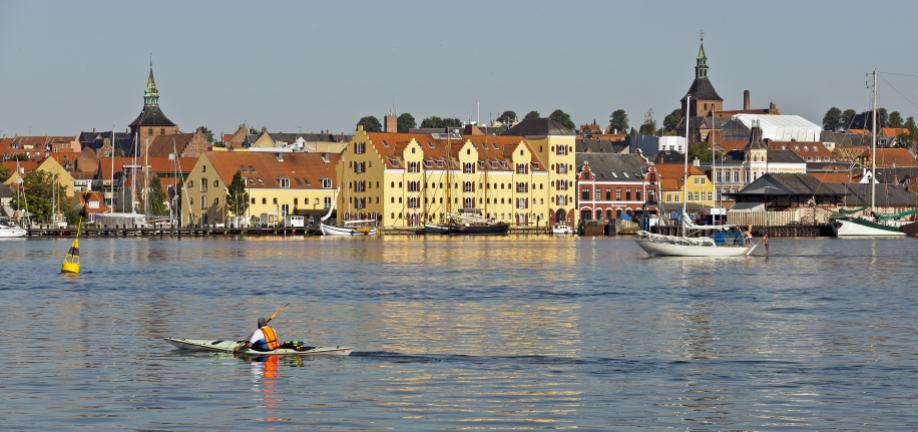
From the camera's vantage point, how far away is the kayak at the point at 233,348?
158ft

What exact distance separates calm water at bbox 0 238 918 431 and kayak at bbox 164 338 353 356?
40 cm

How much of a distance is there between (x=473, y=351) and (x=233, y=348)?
26.3ft

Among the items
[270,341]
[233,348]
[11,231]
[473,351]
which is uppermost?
[11,231]

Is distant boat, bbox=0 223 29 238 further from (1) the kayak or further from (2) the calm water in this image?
(1) the kayak

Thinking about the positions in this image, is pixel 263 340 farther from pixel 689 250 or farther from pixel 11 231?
pixel 11 231

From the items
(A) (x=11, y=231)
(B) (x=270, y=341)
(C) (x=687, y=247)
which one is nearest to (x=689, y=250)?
(C) (x=687, y=247)

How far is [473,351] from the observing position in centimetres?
5078

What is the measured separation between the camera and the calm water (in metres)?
37.5

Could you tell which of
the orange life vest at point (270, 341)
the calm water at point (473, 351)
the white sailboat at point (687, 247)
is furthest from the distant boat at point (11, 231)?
the orange life vest at point (270, 341)

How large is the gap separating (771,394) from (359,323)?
25158 mm

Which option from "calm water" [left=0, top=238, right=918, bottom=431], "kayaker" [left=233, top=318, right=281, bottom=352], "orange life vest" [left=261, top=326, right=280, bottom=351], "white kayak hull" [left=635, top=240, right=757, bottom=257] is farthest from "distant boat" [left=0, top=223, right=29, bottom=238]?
"orange life vest" [left=261, top=326, right=280, bottom=351]

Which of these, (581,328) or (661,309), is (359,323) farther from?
(661,309)

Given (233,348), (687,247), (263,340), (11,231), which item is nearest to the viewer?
(263,340)

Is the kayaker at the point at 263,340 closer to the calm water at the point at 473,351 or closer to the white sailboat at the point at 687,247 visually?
the calm water at the point at 473,351
